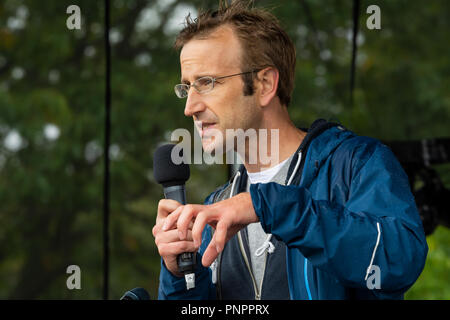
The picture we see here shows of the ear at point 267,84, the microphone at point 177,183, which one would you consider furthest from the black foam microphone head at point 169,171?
the ear at point 267,84

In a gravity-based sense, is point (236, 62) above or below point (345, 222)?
above

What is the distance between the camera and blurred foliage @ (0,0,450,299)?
4.25m

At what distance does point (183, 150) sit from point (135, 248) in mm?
3991

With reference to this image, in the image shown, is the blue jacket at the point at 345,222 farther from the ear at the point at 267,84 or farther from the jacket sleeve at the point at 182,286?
the ear at the point at 267,84

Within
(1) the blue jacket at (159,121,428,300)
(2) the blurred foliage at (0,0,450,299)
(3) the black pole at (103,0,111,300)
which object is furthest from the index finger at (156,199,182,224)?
(2) the blurred foliage at (0,0,450,299)

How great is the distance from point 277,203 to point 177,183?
256mm

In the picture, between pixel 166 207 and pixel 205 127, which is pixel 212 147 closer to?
pixel 205 127

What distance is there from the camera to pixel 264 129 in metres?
1.28

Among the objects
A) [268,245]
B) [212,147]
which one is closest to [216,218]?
[212,147]

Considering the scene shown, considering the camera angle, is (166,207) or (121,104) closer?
(166,207)

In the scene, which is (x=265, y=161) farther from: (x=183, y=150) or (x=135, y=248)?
(x=135, y=248)

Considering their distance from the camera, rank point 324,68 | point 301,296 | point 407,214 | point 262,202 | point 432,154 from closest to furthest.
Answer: point 262,202
point 407,214
point 301,296
point 432,154
point 324,68

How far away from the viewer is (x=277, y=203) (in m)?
0.83
